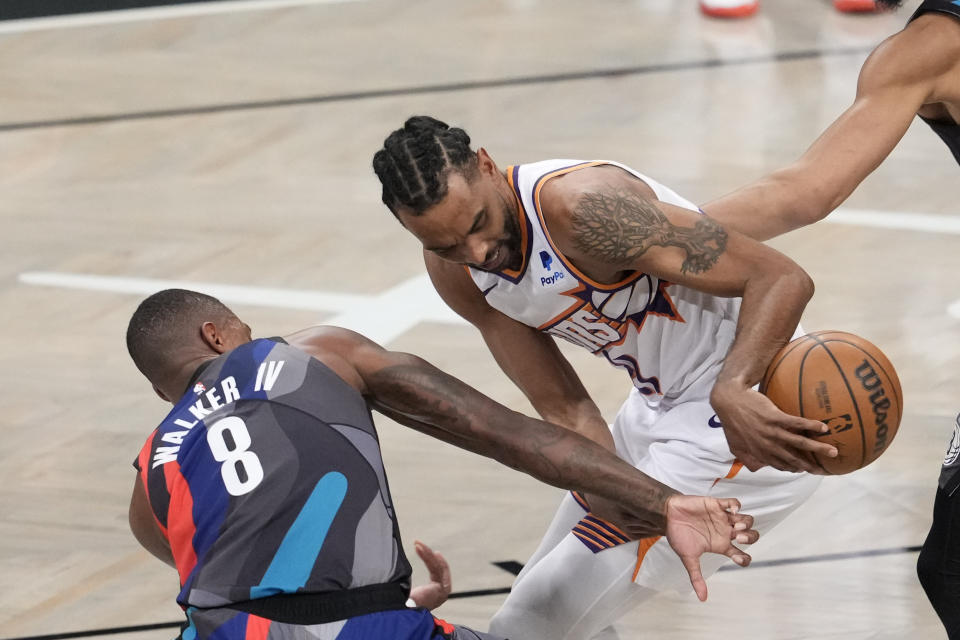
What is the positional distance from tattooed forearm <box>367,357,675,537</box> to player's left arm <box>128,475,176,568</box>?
523mm

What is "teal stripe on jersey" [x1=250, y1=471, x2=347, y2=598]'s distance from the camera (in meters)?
2.60

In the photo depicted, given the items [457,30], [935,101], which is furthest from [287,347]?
[457,30]

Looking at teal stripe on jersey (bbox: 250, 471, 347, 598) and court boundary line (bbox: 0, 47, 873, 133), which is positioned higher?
teal stripe on jersey (bbox: 250, 471, 347, 598)

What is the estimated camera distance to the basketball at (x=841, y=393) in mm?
2875

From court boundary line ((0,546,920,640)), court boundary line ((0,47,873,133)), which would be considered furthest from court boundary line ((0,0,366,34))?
court boundary line ((0,546,920,640))

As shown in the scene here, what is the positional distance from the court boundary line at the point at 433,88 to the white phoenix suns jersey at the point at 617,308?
15.5 ft

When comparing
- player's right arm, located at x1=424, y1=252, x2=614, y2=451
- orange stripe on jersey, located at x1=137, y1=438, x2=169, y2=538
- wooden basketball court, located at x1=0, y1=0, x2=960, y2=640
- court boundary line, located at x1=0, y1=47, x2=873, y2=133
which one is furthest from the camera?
court boundary line, located at x1=0, y1=47, x2=873, y2=133

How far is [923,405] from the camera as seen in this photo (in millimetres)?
4879

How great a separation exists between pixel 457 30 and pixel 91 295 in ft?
11.6

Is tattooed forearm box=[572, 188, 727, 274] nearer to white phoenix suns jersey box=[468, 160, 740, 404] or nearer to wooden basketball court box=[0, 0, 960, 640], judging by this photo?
white phoenix suns jersey box=[468, 160, 740, 404]

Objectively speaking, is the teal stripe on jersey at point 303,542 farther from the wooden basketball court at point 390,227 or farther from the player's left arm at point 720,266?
the wooden basketball court at point 390,227

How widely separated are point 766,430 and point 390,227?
385 centimetres

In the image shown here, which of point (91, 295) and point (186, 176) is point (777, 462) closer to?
point (91, 295)

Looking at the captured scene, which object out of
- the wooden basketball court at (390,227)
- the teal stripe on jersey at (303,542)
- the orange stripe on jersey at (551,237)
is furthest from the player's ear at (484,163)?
the wooden basketball court at (390,227)
